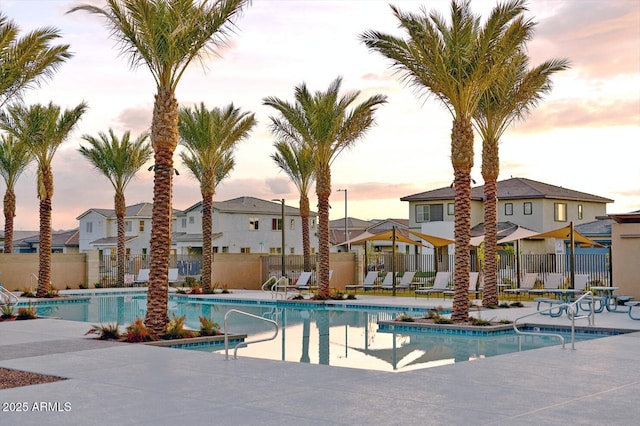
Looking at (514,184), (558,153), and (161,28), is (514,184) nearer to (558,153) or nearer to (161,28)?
(558,153)

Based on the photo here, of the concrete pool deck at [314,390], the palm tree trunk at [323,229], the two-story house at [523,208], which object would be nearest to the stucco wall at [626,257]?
the palm tree trunk at [323,229]

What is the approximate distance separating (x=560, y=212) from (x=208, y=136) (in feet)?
101

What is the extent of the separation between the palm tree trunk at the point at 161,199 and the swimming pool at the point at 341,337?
168 cm

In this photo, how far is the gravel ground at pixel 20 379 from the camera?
10.3 metres

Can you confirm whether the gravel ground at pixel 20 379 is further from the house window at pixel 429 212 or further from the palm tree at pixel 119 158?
the house window at pixel 429 212

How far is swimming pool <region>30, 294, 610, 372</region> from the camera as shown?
1450cm

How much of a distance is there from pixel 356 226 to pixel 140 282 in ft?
192

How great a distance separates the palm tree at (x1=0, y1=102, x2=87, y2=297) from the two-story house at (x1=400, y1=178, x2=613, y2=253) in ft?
99.2

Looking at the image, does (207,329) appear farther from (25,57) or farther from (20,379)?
(25,57)

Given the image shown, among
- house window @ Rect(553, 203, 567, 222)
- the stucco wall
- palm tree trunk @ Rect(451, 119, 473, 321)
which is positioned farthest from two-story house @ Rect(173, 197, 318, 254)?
palm tree trunk @ Rect(451, 119, 473, 321)

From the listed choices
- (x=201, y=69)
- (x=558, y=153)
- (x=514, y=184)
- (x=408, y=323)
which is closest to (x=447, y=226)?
(x=514, y=184)

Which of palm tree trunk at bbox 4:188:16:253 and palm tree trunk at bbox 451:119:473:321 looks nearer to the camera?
palm tree trunk at bbox 451:119:473:321

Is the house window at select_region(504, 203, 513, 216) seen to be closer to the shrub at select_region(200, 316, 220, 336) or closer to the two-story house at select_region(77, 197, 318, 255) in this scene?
the two-story house at select_region(77, 197, 318, 255)

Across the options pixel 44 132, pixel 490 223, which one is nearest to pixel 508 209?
pixel 490 223
